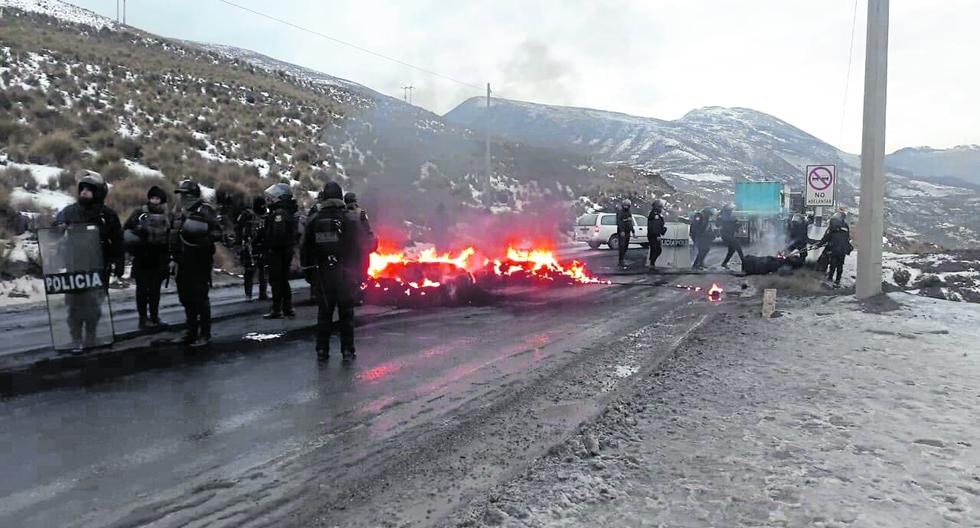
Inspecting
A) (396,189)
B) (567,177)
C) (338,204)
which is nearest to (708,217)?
(396,189)

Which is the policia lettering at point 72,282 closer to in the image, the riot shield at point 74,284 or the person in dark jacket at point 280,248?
the riot shield at point 74,284

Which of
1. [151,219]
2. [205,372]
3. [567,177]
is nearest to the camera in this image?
[205,372]

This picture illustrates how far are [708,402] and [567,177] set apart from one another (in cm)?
3783

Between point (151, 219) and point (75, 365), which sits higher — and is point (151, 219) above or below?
above

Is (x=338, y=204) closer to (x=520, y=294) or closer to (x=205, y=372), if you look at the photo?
(x=205, y=372)

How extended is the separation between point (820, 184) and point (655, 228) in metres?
11.2

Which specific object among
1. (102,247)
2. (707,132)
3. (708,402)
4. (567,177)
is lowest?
(708,402)

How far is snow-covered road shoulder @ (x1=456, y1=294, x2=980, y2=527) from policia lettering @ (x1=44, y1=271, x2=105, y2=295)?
566cm

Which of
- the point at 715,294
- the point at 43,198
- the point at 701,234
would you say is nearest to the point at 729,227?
the point at 701,234

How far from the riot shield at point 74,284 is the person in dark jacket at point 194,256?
80cm

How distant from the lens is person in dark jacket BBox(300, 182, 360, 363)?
7.55 m

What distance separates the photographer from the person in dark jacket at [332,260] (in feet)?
24.8

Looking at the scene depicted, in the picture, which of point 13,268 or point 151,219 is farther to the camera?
point 13,268

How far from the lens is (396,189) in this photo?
23.3 metres
